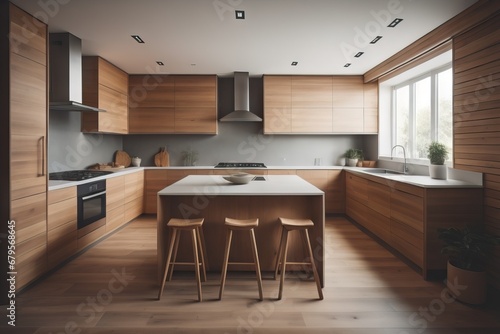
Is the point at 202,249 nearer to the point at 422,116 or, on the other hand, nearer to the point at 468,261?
the point at 468,261

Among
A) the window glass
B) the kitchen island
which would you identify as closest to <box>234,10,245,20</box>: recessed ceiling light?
the kitchen island

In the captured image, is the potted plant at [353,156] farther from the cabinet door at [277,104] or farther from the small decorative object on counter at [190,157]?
the small decorative object on counter at [190,157]

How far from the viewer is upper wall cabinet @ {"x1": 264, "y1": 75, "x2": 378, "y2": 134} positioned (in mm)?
5094

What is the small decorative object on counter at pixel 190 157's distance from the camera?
547cm

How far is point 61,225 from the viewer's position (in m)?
2.91

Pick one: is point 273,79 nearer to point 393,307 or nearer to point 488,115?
point 488,115

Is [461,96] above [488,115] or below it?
above

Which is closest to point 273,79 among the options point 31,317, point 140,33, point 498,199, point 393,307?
point 140,33

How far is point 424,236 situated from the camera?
8.65ft

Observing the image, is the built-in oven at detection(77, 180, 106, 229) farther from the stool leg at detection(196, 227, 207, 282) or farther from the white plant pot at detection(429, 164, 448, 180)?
the white plant pot at detection(429, 164, 448, 180)

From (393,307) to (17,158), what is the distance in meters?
3.36

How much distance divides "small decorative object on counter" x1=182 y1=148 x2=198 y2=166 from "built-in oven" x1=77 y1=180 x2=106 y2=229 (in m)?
1.93

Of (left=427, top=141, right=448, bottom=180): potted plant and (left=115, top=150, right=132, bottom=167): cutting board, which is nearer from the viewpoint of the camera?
(left=427, top=141, right=448, bottom=180): potted plant

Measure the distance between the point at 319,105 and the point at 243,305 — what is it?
154 inches
